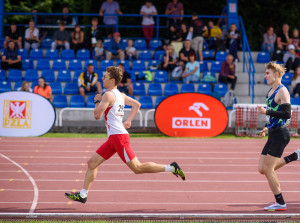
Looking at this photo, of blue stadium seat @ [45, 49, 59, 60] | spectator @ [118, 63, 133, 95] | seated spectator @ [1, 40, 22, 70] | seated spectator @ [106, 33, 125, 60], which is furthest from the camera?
blue stadium seat @ [45, 49, 59, 60]

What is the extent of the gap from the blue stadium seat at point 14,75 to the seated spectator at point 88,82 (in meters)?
2.54

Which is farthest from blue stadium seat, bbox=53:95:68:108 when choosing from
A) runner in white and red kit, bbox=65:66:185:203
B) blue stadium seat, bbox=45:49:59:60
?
runner in white and red kit, bbox=65:66:185:203

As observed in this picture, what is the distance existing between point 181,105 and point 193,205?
27.2 feet

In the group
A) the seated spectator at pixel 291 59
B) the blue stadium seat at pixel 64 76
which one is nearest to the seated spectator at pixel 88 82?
the blue stadium seat at pixel 64 76

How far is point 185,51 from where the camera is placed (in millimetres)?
19406

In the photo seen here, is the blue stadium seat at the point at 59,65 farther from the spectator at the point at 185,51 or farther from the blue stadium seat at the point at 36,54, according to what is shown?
the spectator at the point at 185,51

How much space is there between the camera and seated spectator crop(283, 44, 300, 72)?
19688mm

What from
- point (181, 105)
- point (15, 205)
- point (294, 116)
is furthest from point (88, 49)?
point (15, 205)

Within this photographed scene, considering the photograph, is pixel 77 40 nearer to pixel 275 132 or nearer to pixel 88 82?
pixel 88 82

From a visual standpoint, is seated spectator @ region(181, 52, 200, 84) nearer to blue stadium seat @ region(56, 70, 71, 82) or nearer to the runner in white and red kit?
blue stadium seat @ region(56, 70, 71, 82)

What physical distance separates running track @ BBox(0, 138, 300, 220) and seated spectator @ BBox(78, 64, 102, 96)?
14.5ft

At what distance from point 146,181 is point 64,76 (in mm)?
Result: 10889

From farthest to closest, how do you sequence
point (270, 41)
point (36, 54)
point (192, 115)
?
point (270, 41) → point (36, 54) → point (192, 115)

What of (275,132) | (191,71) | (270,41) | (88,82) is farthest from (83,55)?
(275,132)
